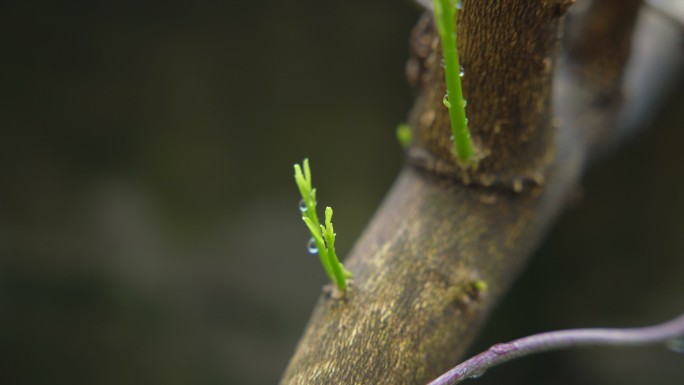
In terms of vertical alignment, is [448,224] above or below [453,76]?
below

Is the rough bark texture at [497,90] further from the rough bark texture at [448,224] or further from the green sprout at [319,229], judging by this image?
the green sprout at [319,229]

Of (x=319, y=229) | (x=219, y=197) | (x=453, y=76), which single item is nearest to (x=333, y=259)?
(x=319, y=229)

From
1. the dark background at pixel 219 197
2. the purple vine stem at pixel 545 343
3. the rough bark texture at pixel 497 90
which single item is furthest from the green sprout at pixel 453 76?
the dark background at pixel 219 197

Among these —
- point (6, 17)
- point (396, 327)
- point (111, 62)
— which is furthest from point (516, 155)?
point (6, 17)

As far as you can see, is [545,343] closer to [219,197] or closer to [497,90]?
[497,90]

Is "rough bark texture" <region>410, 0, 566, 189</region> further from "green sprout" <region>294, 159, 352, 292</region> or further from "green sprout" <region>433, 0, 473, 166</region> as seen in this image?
"green sprout" <region>294, 159, 352, 292</region>

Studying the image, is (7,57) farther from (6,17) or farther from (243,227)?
(243,227)

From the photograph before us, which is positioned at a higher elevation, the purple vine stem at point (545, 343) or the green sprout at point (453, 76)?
the green sprout at point (453, 76)
